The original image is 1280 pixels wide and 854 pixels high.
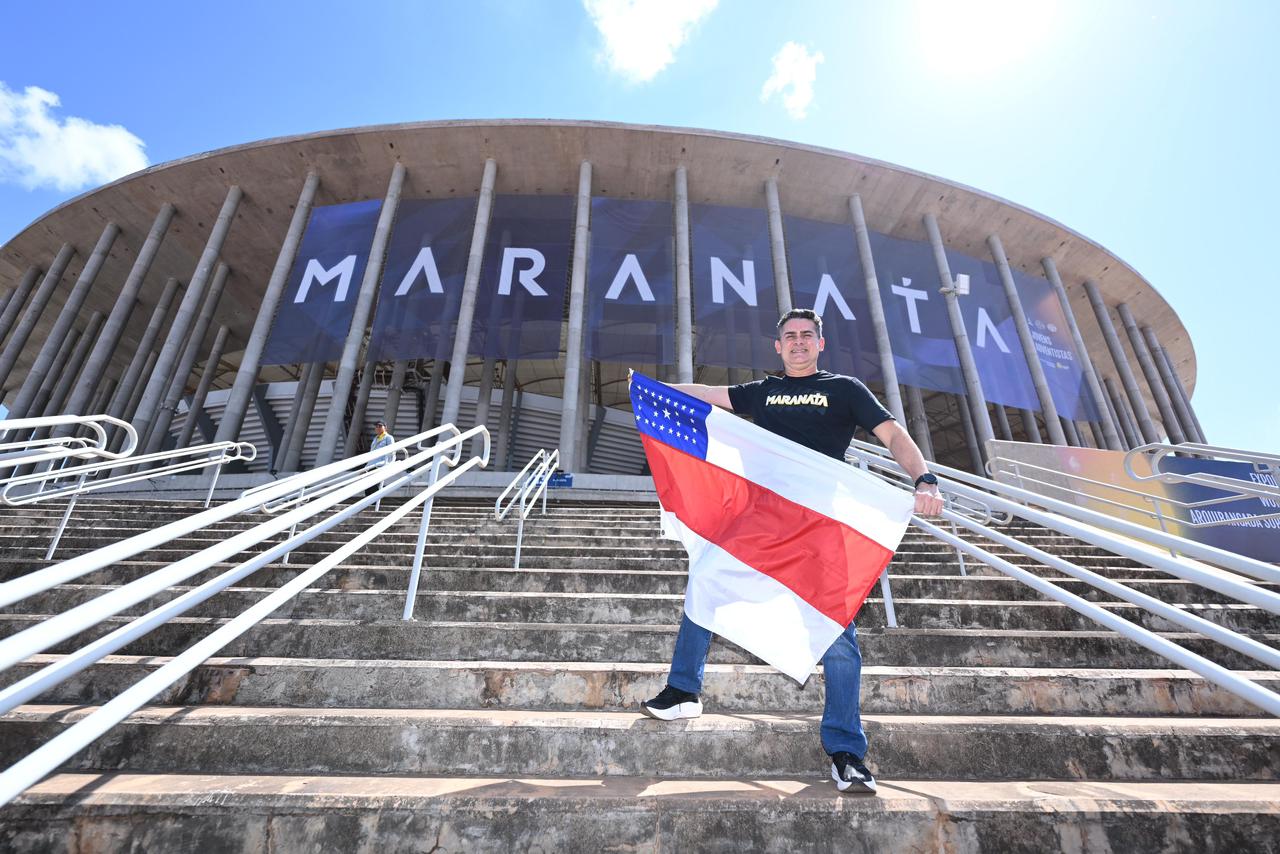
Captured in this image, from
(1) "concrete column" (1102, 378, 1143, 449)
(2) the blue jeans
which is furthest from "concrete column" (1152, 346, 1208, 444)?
(2) the blue jeans

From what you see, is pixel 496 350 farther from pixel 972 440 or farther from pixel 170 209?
pixel 972 440

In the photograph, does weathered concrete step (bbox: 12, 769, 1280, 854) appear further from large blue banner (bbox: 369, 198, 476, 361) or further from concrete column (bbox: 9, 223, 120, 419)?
concrete column (bbox: 9, 223, 120, 419)

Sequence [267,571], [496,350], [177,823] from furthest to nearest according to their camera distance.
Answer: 1. [496,350]
2. [267,571]
3. [177,823]

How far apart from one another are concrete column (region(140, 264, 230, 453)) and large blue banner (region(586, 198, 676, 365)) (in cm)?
1273

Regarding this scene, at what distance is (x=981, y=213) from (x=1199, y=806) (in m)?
18.2

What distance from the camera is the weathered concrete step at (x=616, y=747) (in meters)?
1.90

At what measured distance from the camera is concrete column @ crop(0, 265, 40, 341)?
60.4 ft

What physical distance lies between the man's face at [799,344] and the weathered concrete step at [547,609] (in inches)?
62.9

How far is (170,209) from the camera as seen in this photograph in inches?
630

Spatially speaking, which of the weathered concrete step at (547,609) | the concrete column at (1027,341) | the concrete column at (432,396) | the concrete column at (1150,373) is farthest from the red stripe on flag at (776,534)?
the concrete column at (1150,373)

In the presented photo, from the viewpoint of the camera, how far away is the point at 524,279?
13.4 m

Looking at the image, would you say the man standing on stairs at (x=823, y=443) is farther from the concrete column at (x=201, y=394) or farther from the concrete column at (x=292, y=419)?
the concrete column at (x=201, y=394)

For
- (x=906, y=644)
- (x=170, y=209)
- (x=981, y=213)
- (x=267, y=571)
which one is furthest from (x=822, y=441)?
(x=170, y=209)

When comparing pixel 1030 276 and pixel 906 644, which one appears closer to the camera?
pixel 906 644
